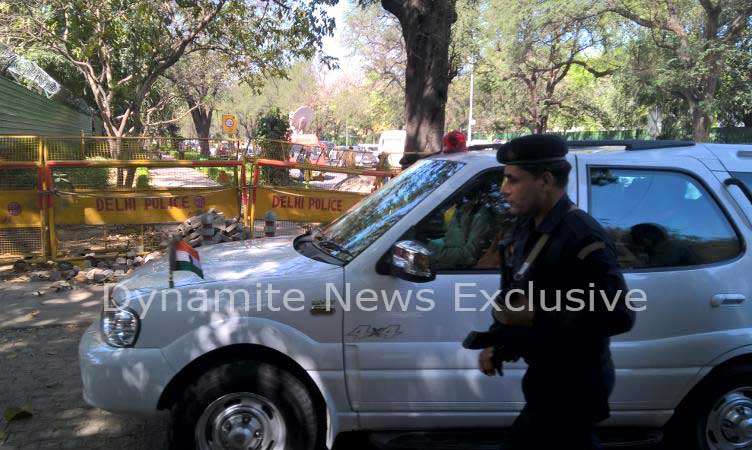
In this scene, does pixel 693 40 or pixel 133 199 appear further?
pixel 693 40

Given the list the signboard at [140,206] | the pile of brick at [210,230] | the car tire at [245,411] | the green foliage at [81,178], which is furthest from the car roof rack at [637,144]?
the green foliage at [81,178]

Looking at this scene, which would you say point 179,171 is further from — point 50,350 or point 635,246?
point 635,246

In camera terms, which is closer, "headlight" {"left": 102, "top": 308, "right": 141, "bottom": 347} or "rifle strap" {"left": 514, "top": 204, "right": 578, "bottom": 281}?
"rifle strap" {"left": 514, "top": 204, "right": 578, "bottom": 281}

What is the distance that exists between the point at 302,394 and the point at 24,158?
6.97 meters

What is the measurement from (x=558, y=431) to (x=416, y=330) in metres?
1.12

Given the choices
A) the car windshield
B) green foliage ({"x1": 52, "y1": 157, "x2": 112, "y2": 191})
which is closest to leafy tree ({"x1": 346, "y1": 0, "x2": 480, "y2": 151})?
green foliage ({"x1": 52, "y1": 157, "x2": 112, "y2": 191})

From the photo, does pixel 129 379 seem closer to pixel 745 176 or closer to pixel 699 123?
pixel 745 176

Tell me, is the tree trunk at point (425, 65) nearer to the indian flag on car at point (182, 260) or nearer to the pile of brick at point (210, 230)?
the pile of brick at point (210, 230)

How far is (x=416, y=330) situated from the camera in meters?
3.02

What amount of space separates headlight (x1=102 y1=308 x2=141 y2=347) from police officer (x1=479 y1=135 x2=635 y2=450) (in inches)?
73.4

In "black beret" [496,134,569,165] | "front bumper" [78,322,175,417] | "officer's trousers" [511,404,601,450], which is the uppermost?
"black beret" [496,134,569,165]

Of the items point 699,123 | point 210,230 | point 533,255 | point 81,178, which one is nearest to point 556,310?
point 533,255

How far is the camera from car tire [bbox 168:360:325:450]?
2928 millimetres

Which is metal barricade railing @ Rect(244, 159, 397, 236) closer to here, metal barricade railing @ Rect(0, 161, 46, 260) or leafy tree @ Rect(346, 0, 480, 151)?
leafy tree @ Rect(346, 0, 480, 151)
